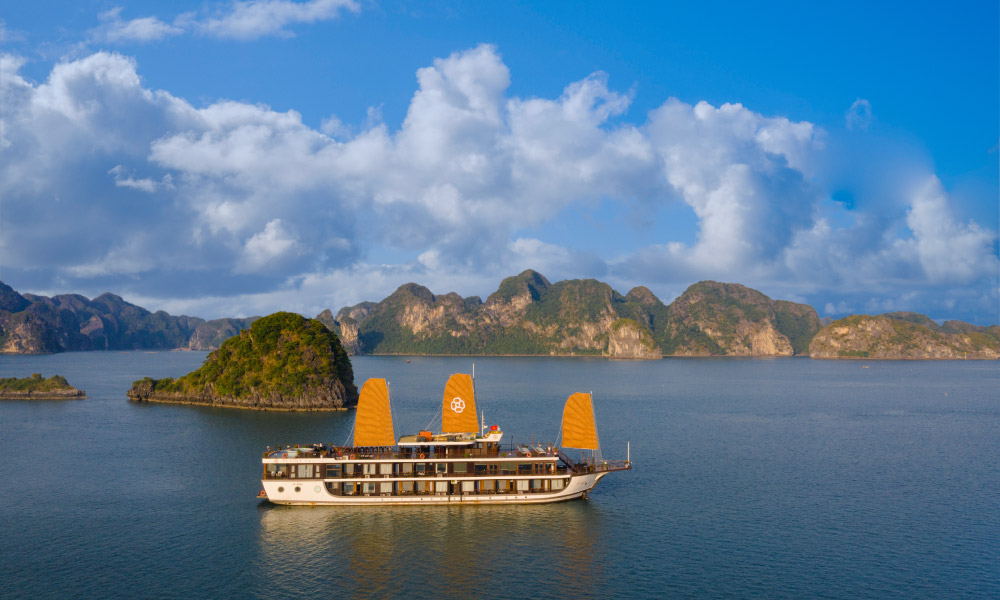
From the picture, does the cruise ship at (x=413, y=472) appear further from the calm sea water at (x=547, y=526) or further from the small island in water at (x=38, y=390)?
the small island in water at (x=38, y=390)

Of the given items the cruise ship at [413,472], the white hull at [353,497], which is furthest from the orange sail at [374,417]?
the white hull at [353,497]

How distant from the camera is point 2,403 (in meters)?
116

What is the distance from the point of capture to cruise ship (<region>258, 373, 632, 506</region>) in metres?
51.6

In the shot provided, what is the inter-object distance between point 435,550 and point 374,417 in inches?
601

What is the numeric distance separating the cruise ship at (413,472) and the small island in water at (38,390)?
96660 mm

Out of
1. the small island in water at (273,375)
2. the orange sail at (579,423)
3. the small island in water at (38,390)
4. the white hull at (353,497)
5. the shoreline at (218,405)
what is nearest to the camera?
the white hull at (353,497)

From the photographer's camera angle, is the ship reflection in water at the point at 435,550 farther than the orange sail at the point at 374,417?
No

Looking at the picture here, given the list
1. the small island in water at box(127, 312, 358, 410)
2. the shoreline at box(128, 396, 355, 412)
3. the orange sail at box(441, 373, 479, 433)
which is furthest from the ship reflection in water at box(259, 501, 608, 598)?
the small island in water at box(127, 312, 358, 410)

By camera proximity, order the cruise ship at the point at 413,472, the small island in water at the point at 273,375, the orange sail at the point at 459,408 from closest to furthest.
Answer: the cruise ship at the point at 413,472, the orange sail at the point at 459,408, the small island in water at the point at 273,375

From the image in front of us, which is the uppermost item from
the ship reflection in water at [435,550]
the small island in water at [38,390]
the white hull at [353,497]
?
the small island in water at [38,390]

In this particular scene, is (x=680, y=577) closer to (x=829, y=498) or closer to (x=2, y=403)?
(x=829, y=498)

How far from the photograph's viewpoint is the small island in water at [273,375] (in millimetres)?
112250

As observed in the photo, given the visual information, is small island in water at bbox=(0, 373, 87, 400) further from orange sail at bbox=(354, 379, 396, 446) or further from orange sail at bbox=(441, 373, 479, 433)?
orange sail at bbox=(441, 373, 479, 433)

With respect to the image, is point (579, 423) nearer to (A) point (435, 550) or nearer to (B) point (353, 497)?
(A) point (435, 550)
